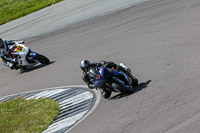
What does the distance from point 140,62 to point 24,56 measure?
6.18 m

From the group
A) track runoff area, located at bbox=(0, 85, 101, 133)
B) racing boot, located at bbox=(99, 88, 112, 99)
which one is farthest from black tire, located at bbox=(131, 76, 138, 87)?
track runoff area, located at bbox=(0, 85, 101, 133)

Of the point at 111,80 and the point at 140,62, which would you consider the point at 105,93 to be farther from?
the point at 140,62

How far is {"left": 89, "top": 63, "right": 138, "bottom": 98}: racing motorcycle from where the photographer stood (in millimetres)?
11438

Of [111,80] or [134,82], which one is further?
[134,82]

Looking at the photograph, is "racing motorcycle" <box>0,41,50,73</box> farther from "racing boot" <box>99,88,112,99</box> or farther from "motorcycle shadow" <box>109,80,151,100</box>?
"motorcycle shadow" <box>109,80,151,100</box>

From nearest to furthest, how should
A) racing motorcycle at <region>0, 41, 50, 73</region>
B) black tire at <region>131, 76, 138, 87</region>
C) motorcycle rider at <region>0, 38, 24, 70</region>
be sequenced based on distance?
black tire at <region>131, 76, 138, 87</region>, racing motorcycle at <region>0, 41, 50, 73</region>, motorcycle rider at <region>0, 38, 24, 70</region>

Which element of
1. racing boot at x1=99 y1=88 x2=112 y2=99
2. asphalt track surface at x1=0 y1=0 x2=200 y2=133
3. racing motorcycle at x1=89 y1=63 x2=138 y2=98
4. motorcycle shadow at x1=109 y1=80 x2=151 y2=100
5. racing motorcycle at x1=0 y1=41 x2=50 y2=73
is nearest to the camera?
asphalt track surface at x1=0 y1=0 x2=200 y2=133

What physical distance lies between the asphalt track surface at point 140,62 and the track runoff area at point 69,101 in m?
0.37

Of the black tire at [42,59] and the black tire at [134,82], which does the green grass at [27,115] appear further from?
the black tire at [42,59]

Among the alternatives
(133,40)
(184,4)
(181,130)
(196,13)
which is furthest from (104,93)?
(184,4)

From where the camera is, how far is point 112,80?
11.7m

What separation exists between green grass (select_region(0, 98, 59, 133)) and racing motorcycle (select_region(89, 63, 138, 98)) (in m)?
1.75

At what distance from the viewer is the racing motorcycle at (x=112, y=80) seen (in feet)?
37.5

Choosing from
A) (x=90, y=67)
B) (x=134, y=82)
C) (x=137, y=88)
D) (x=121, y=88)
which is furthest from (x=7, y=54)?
(x=121, y=88)
